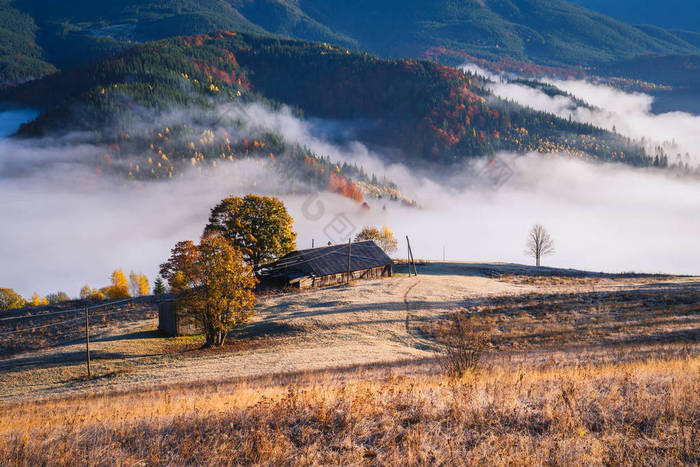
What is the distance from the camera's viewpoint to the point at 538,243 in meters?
117

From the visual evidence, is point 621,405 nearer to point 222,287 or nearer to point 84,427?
point 84,427

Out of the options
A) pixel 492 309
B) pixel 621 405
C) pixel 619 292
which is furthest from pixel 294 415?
pixel 619 292

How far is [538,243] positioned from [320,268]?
85.6 meters

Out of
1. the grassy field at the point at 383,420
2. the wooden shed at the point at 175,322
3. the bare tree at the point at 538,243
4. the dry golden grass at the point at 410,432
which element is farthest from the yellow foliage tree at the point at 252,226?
the bare tree at the point at 538,243

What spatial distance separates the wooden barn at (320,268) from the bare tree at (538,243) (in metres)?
71.0

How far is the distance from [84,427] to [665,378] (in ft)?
45.8

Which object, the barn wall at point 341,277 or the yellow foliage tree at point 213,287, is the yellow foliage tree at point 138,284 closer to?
the barn wall at point 341,277

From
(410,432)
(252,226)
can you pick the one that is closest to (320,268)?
(252,226)

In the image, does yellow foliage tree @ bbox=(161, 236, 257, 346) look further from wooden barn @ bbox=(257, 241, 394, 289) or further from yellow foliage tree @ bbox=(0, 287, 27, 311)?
yellow foliage tree @ bbox=(0, 287, 27, 311)

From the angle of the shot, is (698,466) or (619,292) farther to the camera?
(619,292)

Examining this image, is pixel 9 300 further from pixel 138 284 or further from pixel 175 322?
pixel 175 322

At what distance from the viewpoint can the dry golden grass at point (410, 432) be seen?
6355mm

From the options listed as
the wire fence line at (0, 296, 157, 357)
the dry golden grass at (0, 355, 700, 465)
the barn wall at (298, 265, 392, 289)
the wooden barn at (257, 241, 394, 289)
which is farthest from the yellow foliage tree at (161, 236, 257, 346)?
the barn wall at (298, 265, 392, 289)

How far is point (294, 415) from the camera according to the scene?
8180 millimetres
